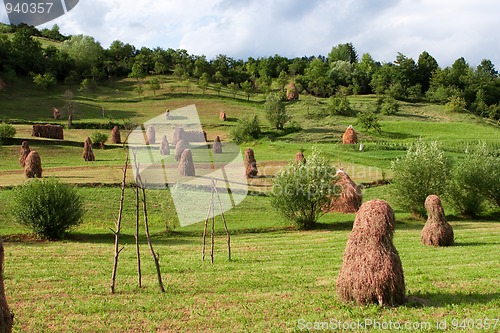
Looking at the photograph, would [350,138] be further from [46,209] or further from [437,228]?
[46,209]

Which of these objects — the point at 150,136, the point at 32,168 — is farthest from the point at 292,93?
the point at 32,168

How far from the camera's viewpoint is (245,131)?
Answer: 7781cm

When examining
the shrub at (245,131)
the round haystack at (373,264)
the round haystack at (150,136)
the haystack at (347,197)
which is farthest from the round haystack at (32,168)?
the round haystack at (373,264)

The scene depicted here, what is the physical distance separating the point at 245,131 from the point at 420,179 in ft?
137

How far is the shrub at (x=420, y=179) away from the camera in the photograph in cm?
3966

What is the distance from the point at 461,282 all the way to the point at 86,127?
74874 mm

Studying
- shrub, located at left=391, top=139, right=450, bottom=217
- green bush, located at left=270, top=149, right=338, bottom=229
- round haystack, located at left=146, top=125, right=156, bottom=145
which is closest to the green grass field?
green bush, located at left=270, top=149, right=338, bottom=229

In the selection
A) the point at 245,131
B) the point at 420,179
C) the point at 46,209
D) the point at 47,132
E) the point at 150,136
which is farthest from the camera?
the point at 245,131

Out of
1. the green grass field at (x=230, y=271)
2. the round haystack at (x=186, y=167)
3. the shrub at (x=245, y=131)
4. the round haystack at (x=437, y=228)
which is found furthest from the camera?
the shrub at (x=245, y=131)

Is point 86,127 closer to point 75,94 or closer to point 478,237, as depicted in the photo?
point 75,94

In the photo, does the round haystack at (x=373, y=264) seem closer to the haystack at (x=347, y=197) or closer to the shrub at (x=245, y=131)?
the haystack at (x=347, y=197)

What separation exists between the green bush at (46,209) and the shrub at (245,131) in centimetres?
4712

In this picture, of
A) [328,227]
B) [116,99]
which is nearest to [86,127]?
[116,99]

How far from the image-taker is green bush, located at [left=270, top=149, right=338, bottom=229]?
118ft
